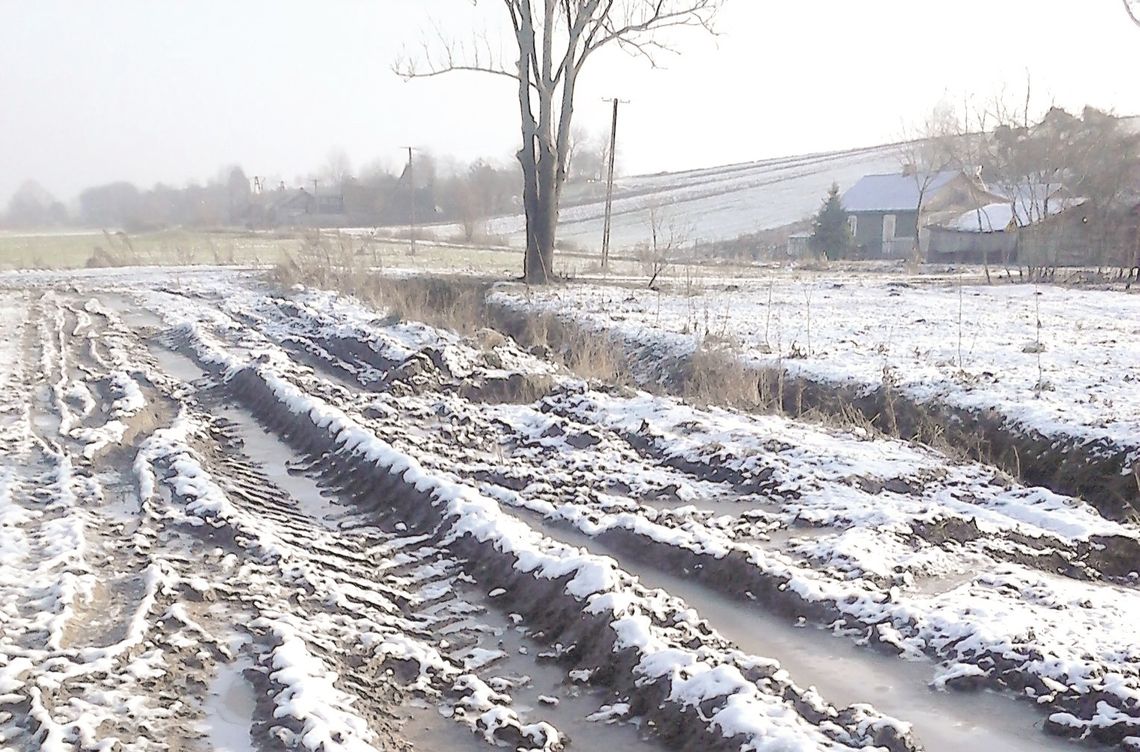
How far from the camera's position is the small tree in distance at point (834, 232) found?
171ft

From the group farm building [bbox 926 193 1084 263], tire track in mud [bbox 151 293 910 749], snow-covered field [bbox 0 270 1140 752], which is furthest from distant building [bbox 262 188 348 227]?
tire track in mud [bbox 151 293 910 749]

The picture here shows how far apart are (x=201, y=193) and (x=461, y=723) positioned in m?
50.9

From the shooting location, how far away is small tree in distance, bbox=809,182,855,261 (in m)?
52.1

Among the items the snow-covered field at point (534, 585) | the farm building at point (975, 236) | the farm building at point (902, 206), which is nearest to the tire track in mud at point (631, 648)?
the snow-covered field at point (534, 585)

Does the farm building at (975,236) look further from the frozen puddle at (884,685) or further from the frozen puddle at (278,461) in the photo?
the frozen puddle at (884,685)

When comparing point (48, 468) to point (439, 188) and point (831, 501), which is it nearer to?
point (831, 501)

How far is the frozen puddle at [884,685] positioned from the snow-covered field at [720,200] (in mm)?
51661

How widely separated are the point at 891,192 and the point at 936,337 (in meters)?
50.0

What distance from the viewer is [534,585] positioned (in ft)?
18.7

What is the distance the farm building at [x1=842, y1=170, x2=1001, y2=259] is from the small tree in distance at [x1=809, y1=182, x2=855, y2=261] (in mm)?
5214

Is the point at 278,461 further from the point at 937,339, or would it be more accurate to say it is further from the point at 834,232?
the point at 834,232

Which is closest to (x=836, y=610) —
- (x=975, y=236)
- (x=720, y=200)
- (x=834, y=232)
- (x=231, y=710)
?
(x=231, y=710)

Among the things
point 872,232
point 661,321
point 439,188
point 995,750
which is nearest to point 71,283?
point 661,321

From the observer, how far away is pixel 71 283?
2806 centimetres
